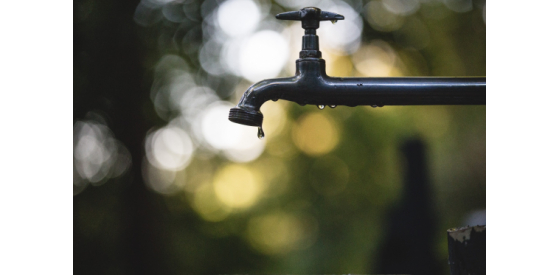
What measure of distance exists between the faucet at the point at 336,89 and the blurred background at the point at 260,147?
12.6 ft

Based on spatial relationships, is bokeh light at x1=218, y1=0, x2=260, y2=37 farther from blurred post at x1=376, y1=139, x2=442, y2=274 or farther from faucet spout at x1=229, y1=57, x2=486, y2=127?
faucet spout at x1=229, y1=57, x2=486, y2=127

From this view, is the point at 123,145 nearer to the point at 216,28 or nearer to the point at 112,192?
the point at 112,192

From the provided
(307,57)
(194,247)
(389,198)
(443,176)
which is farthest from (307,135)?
(307,57)

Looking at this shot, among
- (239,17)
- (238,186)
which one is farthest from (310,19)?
(238,186)

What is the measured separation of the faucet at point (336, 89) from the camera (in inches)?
36.7

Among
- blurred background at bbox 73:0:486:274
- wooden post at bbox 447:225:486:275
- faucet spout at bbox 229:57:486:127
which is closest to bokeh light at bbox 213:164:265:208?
blurred background at bbox 73:0:486:274

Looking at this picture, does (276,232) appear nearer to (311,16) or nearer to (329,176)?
(329,176)

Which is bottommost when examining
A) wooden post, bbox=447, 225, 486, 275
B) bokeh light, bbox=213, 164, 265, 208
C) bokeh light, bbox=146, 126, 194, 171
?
bokeh light, bbox=213, 164, 265, 208

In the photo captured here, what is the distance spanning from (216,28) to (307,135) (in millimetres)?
1924

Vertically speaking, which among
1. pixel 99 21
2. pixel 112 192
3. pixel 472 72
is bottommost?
pixel 112 192

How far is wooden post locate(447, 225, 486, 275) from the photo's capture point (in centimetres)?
87

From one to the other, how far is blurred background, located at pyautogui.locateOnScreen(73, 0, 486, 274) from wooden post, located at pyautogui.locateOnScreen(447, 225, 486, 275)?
4.12 meters

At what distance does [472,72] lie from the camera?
4.70 metres

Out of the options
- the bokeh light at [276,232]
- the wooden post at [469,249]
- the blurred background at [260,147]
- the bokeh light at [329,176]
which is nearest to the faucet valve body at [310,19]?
the wooden post at [469,249]
